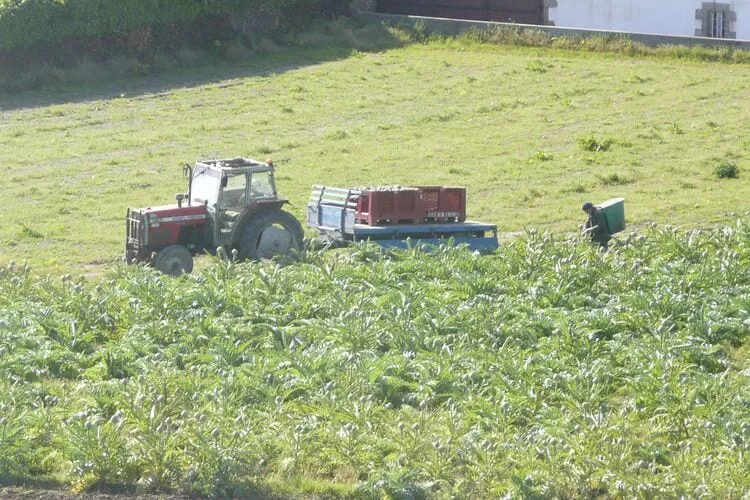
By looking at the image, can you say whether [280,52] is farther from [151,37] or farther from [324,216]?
[324,216]

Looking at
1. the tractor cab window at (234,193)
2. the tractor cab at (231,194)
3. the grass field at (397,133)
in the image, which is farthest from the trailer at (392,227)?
the grass field at (397,133)

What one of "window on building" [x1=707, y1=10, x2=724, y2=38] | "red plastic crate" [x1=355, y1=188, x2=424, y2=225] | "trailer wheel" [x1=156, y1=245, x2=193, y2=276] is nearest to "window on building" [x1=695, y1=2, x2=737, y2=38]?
"window on building" [x1=707, y1=10, x2=724, y2=38]

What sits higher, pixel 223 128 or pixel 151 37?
pixel 151 37

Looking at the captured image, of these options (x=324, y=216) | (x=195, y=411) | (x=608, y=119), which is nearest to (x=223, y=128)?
(x=608, y=119)

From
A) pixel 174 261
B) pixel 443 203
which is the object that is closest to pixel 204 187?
pixel 174 261

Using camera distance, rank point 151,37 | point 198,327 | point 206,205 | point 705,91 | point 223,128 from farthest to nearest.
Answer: point 151,37
point 705,91
point 223,128
point 206,205
point 198,327

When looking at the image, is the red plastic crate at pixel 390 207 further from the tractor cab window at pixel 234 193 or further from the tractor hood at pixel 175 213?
the tractor hood at pixel 175 213

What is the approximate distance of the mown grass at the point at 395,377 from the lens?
10.7 meters

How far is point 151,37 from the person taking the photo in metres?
37.8

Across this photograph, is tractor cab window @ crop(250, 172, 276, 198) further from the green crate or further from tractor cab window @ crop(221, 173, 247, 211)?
the green crate

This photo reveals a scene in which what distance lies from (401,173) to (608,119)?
6.93m

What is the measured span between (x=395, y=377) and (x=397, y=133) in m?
18.2

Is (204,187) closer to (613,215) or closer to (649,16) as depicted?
(613,215)

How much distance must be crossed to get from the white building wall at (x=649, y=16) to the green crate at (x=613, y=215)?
20407mm
